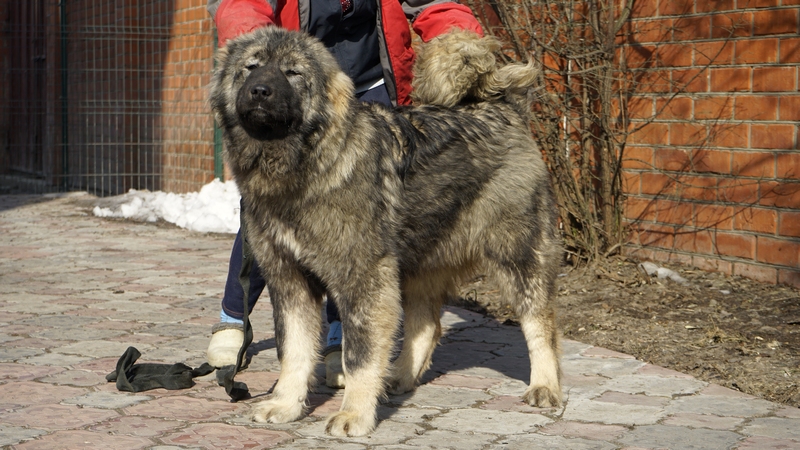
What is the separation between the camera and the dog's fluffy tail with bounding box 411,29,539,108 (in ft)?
14.5

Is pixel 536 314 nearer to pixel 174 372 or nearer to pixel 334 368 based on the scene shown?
pixel 334 368

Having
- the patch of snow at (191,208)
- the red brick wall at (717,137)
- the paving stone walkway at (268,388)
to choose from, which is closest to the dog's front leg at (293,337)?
the paving stone walkway at (268,388)

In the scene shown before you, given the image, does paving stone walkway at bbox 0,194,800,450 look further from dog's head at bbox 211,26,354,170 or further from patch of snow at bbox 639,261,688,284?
patch of snow at bbox 639,261,688,284

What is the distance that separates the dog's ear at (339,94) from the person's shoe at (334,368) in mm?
1453

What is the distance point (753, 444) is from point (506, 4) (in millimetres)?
4208

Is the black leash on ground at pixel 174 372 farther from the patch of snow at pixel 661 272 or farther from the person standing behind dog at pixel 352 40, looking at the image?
the patch of snow at pixel 661 272

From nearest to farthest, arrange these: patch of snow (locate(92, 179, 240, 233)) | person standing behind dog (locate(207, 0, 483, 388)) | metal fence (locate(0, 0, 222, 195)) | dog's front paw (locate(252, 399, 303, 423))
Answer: dog's front paw (locate(252, 399, 303, 423))
person standing behind dog (locate(207, 0, 483, 388))
patch of snow (locate(92, 179, 240, 233))
metal fence (locate(0, 0, 222, 195))

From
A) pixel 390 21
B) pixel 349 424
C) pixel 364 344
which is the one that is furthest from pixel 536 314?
pixel 390 21

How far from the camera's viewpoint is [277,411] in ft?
12.9

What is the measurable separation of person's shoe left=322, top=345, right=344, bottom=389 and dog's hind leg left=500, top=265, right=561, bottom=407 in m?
0.95

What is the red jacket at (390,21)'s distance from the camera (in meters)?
4.20

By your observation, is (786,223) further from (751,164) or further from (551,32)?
(551,32)

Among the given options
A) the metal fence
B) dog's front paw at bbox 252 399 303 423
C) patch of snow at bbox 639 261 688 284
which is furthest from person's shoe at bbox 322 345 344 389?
the metal fence

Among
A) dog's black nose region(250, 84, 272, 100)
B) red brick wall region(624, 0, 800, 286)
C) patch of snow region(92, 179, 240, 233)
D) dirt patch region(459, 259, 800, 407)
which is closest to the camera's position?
dog's black nose region(250, 84, 272, 100)
